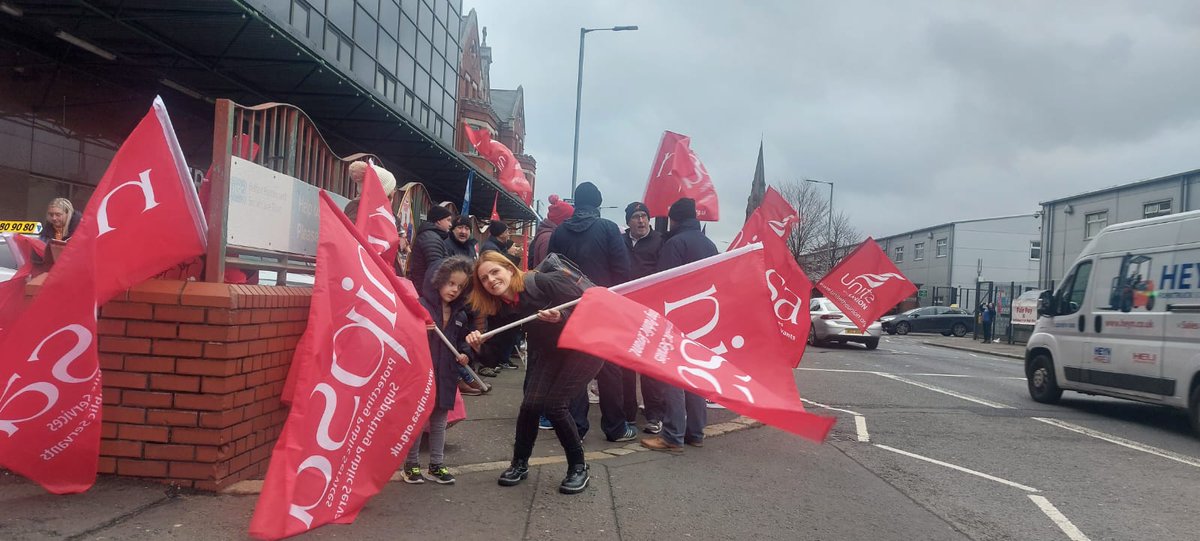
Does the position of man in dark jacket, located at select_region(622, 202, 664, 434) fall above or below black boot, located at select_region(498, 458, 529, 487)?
above

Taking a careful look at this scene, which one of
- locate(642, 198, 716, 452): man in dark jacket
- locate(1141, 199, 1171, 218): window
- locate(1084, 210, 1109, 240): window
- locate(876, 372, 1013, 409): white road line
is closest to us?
locate(642, 198, 716, 452): man in dark jacket

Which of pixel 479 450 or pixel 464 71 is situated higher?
pixel 464 71

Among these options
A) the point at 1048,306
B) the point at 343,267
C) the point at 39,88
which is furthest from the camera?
the point at 39,88

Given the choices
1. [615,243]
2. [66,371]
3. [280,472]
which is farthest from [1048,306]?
[66,371]

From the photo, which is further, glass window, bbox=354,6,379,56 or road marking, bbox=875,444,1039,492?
glass window, bbox=354,6,379,56

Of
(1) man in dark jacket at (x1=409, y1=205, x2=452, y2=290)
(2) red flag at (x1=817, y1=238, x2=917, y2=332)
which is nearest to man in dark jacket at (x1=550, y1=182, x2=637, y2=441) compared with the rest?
(1) man in dark jacket at (x1=409, y1=205, x2=452, y2=290)

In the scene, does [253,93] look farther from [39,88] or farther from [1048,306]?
[1048,306]

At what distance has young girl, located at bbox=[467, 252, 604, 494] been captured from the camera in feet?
13.0

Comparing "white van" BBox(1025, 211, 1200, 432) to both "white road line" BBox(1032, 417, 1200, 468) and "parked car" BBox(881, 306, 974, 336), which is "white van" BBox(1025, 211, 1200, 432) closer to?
"white road line" BBox(1032, 417, 1200, 468)

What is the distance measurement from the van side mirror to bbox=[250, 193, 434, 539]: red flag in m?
8.37

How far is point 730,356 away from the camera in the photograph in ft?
13.1

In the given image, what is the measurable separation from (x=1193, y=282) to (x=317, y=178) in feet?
25.8

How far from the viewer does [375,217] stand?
182 inches

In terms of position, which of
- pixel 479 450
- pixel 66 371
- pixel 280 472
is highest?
pixel 66 371
